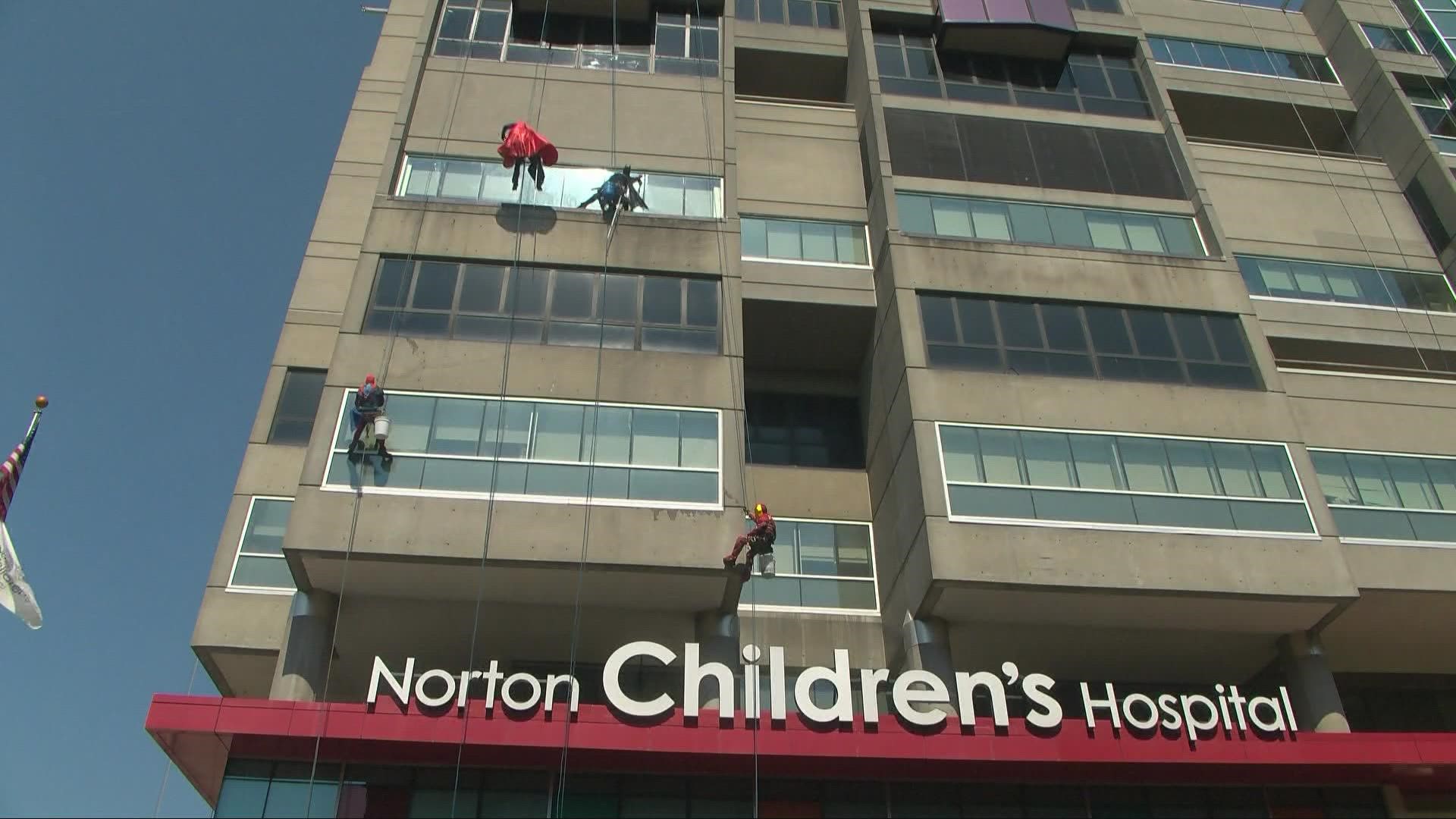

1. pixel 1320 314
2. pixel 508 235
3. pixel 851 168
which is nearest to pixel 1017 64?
pixel 851 168

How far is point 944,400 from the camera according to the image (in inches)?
1007

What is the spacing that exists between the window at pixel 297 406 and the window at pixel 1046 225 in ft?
50.0

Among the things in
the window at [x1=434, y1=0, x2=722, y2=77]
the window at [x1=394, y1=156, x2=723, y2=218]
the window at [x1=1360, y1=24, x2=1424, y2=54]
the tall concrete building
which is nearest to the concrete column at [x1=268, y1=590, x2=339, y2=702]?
the tall concrete building

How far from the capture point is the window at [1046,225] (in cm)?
2955

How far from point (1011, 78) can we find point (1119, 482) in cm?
1433

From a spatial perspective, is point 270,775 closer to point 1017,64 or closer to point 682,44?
point 682,44

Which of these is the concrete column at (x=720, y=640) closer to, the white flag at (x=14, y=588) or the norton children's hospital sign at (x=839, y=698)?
the norton children's hospital sign at (x=839, y=698)

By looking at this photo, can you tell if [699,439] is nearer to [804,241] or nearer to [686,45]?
[804,241]

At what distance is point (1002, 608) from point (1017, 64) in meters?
17.9

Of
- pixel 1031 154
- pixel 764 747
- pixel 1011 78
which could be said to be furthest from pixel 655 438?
pixel 1011 78

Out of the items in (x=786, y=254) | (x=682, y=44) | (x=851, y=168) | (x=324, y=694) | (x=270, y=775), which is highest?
(x=682, y=44)

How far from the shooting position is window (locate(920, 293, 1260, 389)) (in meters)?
26.6

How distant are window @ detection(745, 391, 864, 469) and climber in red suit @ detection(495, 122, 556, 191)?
324 inches

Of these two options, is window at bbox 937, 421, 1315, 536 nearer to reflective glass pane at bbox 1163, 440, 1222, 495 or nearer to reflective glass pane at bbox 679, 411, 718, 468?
reflective glass pane at bbox 1163, 440, 1222, 495
